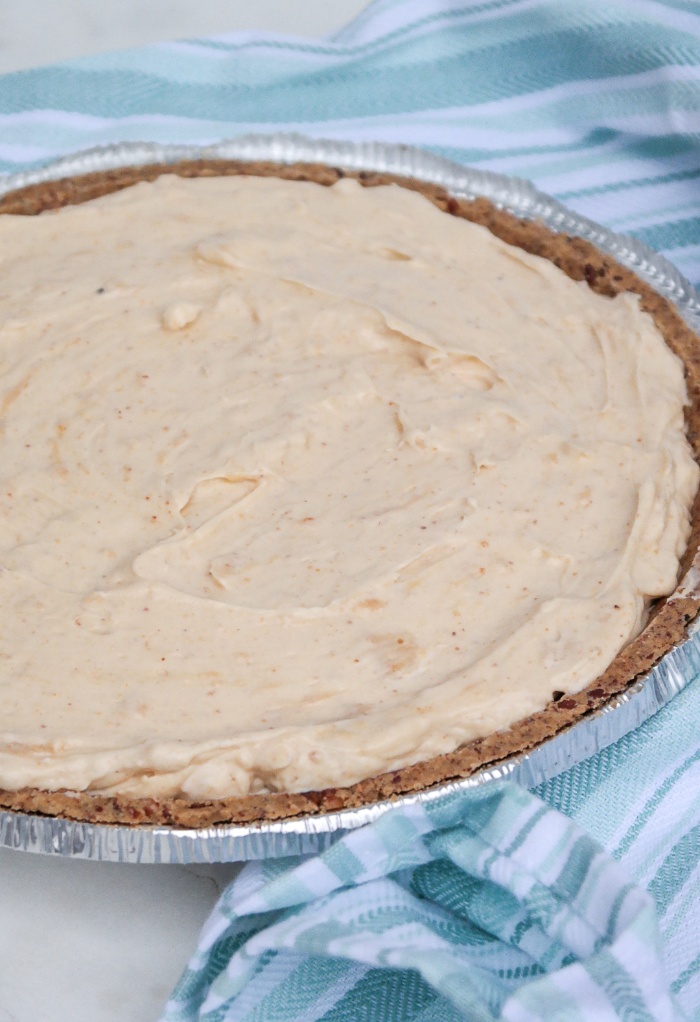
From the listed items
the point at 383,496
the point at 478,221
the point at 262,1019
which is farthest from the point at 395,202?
the point at 262,1019

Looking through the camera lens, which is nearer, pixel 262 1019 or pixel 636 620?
pixel 262 1019

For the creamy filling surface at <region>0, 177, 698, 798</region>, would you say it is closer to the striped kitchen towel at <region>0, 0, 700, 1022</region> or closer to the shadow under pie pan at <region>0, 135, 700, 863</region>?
the shadow under pie pan at <region>0, 135, 700, 863</region>

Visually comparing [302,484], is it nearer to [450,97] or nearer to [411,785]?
[411,785]

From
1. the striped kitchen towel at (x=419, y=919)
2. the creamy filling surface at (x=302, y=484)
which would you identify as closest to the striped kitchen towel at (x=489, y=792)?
the striped kitchen towel at (x=419, y=919)

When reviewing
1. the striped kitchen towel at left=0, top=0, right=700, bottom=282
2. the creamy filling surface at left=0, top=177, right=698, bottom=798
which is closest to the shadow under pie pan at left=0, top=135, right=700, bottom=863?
the creamy filling surface at left=0, top=177, right=698, bottom=798

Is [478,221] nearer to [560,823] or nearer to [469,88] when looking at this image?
[469,88]

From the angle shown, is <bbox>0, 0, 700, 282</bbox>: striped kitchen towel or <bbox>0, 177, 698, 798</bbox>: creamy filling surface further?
<bbox>0, 0, 700, 282</bbox>: striped kitchen towel
